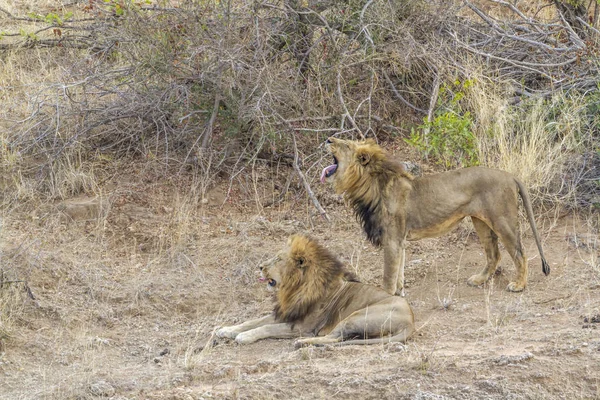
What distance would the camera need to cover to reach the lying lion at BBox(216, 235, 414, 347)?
23.1ft

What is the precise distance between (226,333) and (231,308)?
2.74 feet

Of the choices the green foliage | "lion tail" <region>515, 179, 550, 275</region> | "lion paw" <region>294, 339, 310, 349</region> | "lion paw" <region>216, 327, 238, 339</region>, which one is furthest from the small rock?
the green foliage

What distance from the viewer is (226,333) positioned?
7234 mm

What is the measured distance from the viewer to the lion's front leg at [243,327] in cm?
723

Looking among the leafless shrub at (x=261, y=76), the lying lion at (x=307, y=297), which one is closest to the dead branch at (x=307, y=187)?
the leafless shrub at (x=261, y=76)

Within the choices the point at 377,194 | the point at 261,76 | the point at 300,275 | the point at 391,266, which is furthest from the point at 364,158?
the point at 261,76

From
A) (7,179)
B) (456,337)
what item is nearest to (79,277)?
(7,179)

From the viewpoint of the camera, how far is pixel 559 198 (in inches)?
361

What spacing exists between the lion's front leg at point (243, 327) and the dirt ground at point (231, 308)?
6.4 inches

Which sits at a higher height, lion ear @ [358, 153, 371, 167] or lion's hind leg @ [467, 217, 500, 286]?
lion ear @ [358, 153, 371, 167]

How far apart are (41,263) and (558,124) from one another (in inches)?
205

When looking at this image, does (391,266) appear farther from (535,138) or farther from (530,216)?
(535,138)

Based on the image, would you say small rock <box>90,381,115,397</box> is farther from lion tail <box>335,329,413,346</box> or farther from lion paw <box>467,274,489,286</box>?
lion paw <box>467,274,489,286</box>

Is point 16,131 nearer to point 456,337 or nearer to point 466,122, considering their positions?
point 466,122
